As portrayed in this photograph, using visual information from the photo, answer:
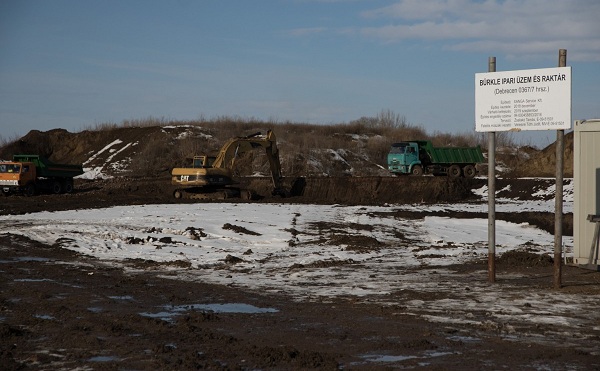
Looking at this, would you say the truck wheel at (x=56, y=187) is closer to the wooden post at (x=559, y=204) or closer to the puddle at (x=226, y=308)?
the puddle at (x=226, y=308)

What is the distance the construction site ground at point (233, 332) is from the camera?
7922mm

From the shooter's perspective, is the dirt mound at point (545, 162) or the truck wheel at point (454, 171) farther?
the dirt mound at point (545, 162)

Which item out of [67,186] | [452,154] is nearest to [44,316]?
[67,186]

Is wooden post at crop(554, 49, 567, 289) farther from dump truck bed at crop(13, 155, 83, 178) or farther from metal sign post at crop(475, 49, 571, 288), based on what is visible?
dump truck bed at crop(13, 155, 83, 178)

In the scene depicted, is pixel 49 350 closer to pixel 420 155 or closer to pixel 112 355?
pixel 112 355

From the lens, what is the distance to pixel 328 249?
20.3 meters

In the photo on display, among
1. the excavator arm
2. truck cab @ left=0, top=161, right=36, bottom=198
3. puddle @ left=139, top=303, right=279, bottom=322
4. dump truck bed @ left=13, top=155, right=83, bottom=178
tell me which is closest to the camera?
puddle @ left=139, top=303, right=279, bottom=322

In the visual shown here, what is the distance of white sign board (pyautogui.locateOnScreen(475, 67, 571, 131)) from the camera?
12828mm

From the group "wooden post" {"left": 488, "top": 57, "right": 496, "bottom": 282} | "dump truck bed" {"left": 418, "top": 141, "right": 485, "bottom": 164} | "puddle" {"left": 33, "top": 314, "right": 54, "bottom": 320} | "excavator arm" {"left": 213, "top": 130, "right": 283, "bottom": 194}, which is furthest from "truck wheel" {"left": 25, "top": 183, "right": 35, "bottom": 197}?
"wooden post" {"left": 488, "top": 57, "right": 496, "bottom": 282}

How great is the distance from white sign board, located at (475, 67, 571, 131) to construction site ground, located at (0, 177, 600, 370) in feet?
9.28

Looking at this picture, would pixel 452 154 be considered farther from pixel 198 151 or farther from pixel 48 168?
pixel 198 151

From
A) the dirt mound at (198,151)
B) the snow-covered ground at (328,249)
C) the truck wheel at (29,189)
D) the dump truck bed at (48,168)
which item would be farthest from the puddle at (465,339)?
the dirt mound at (198,151)

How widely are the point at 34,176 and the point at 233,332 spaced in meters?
36.0

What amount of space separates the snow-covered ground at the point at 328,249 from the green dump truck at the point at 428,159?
16.3m
